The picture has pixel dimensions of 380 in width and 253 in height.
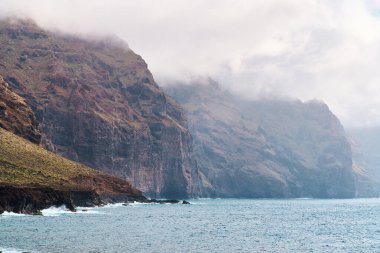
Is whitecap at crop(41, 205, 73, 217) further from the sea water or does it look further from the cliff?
the sea water

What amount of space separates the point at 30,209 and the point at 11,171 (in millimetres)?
22140

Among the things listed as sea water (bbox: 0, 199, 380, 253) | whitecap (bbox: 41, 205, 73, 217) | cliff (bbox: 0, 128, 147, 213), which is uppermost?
cliff (bbox: 0, 128, 147, 213)

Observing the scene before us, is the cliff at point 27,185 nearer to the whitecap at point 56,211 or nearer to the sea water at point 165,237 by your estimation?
the whitecap at point 56,211

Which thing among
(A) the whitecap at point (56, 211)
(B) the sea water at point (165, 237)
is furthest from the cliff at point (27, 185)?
(B) the sea water at point (165, 237)

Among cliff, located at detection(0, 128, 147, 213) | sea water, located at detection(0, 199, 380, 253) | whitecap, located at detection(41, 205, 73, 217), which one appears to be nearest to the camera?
sea water, located at detection(0, 199, 380, 253)

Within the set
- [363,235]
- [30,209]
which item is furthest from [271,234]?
[30,209]

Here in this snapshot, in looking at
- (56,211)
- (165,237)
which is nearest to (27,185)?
(56,211)

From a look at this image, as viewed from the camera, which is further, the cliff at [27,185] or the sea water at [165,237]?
the cliff at [27,185]

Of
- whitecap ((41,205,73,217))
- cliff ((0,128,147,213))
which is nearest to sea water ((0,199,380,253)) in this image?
cliff ((0,128,147,213))

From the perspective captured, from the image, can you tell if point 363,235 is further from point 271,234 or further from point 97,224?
point 97,224

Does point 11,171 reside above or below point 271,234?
above

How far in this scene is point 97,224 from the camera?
445 feet

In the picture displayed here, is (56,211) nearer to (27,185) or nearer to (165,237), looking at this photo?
(27,185)

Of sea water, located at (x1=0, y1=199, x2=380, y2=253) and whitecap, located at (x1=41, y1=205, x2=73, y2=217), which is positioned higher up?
whitecap, located at (x1=41, y1=205, x2=73, y2=217)
